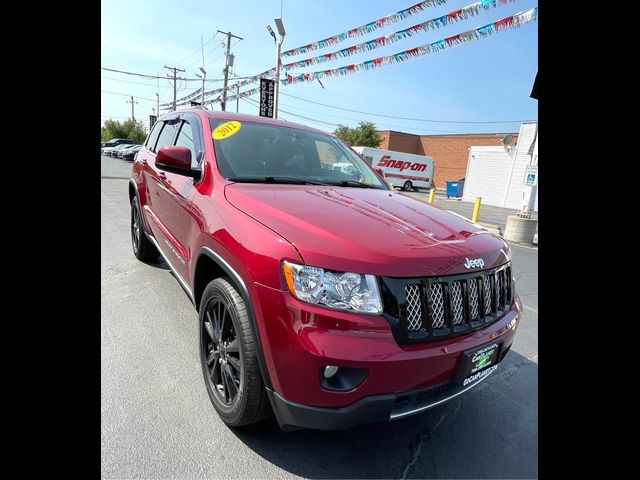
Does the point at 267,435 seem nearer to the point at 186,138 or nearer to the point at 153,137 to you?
the point at 186,138

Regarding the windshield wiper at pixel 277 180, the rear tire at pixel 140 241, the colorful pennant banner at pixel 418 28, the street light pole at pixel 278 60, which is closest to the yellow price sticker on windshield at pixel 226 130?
the windshield wiper at pixel 277 180

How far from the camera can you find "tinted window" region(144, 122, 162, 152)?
4.40 metres

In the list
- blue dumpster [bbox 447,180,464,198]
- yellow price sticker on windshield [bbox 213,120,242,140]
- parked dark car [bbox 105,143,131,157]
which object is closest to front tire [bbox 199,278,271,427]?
yellow price sticker on windshield [bbox 213,120,242,140]

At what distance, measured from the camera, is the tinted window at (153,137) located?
4.40m

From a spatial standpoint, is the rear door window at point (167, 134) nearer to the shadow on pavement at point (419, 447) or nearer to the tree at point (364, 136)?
the shadow on pavement at point (419, 447)

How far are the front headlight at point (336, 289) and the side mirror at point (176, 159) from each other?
132 cm

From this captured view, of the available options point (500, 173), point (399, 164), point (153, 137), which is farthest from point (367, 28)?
point (399, 164)

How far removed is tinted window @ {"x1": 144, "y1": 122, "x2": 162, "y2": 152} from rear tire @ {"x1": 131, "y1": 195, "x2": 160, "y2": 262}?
65 cm

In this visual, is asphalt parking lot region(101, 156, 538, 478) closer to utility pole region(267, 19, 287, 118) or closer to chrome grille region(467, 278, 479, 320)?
chrome grille region(467, 278, 479, 320)

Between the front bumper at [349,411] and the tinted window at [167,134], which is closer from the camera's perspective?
the front bumper at [349,411]
